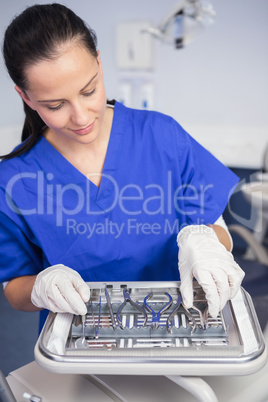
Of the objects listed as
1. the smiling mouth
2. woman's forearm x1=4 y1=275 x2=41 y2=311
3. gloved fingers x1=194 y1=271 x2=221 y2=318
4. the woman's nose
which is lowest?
woman's forearm x1=4 y1=275 x2=41 y2=311

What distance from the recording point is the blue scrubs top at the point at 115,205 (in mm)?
932

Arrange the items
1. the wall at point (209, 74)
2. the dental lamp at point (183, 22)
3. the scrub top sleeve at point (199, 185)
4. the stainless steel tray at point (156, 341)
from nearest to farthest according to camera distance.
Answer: the stainless steel tray at point (156, 341) → the scrub top sleeve at point (199, 185) → the dental lamp at point (183, 22) → the wall at point (209, 74)

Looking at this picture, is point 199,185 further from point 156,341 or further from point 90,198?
point 156,341

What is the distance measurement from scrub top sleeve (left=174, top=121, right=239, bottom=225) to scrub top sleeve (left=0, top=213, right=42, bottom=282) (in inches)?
14.0

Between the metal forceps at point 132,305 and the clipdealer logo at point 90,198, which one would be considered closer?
the metal forceps at point 132,305

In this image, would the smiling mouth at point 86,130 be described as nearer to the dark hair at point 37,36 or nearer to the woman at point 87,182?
the woman at point 87,182

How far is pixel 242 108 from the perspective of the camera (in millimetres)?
2703

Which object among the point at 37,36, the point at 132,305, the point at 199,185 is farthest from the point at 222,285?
the point at 37,36

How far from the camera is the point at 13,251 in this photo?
930 mm

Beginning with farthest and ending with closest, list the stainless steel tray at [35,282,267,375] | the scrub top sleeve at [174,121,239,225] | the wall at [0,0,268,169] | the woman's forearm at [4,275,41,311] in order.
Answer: the wall at [0,0,268,169], the scrub top sleeve at [174,121,239,225], the woman's forearm at [4,275,41,311], the stainless steel tray at [35,282,267,375]

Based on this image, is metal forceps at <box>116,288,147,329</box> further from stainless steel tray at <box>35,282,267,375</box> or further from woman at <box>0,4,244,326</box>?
woman at <box>0,4,244,326</box>

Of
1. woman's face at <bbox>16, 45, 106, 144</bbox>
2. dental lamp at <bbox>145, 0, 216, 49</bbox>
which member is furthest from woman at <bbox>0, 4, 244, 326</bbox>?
dental lamp at <bbox>145, 0, 216, 49</bbox>

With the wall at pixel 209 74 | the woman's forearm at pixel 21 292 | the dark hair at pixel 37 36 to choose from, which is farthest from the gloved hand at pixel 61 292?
the wall at pixel 209 74

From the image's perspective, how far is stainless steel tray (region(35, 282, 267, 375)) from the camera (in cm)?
55
